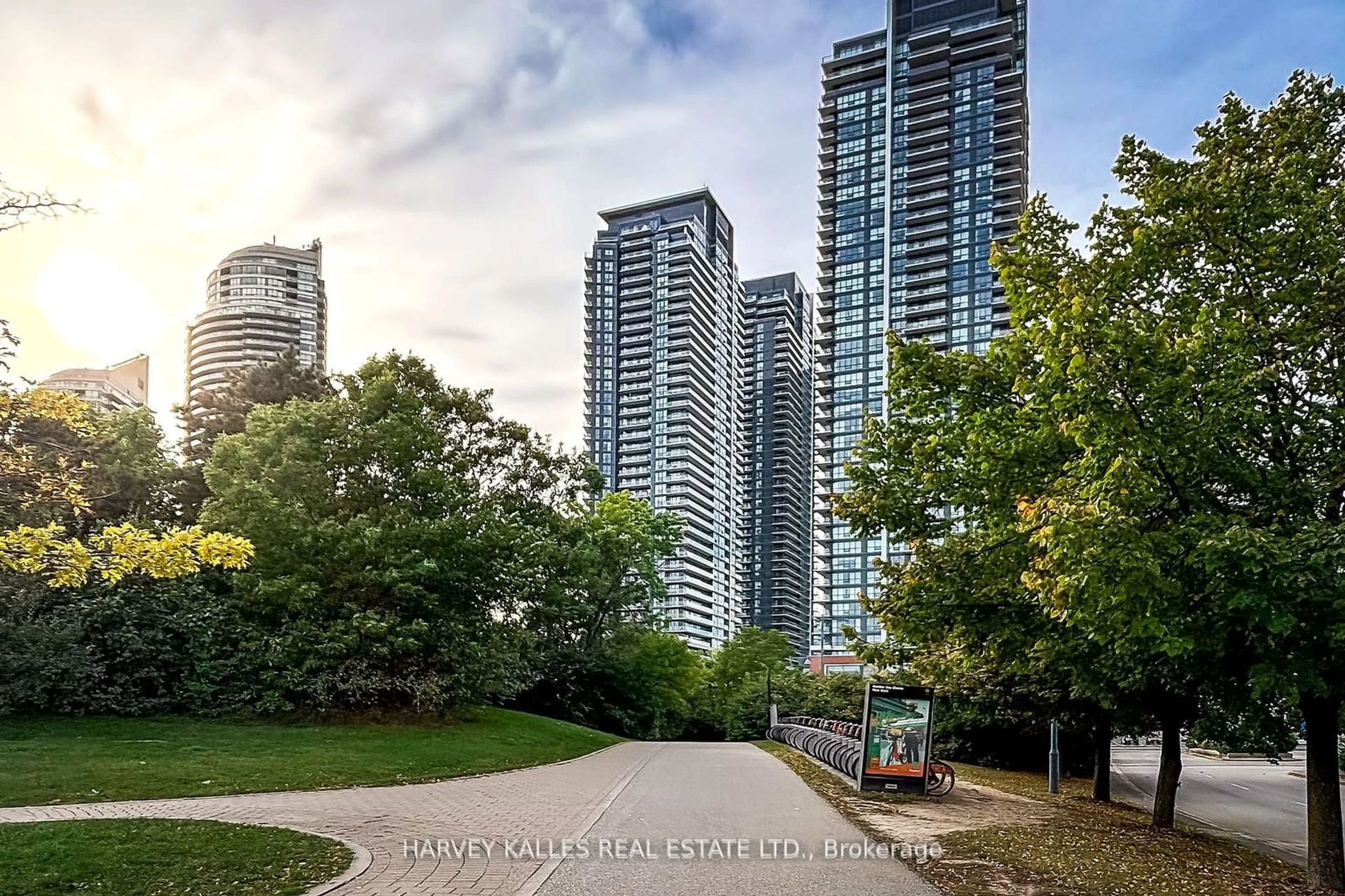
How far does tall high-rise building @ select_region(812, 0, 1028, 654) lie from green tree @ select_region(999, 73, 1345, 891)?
329 feet

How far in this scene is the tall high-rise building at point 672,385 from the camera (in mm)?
138625

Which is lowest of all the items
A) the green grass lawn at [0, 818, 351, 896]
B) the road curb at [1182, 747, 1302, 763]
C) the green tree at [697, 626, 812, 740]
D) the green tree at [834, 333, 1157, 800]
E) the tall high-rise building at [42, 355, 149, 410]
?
the road curb at [1182, 747, 1302, 763]

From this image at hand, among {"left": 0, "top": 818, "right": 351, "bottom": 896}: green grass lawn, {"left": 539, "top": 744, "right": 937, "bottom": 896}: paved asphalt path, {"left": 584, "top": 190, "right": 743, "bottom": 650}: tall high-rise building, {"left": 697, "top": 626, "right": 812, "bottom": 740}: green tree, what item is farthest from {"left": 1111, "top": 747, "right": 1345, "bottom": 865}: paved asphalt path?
{"left": 584, "top": 190, "right": 743, "bottom": 650}: tall high-rise building

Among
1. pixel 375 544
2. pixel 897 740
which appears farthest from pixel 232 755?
pixel 897 740

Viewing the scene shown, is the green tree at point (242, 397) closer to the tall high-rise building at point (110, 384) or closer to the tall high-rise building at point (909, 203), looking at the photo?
the tall high-rise building at point (110, 384)

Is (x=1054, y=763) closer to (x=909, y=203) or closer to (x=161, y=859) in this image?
(x=161, y=859)

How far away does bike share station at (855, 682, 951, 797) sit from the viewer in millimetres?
16812

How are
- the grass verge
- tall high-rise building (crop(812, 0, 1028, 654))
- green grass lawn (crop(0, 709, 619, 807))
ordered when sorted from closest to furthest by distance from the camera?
→ the grass verge → green grass lawn (crop(0, 709, 619, 807)) → tall high-rise building (crop(812, 0, 1028, 654))

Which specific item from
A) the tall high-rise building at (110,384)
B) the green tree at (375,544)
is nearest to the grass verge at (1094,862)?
the tall high-rise building at (110,384)

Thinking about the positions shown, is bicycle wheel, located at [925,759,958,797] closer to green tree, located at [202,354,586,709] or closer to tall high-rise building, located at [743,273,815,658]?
green tree, located at [202,354,586,709]

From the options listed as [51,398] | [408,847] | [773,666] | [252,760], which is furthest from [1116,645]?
[773,666]

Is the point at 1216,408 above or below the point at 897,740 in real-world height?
above

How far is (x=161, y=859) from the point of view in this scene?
8352 millimetres

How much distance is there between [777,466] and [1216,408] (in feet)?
493
